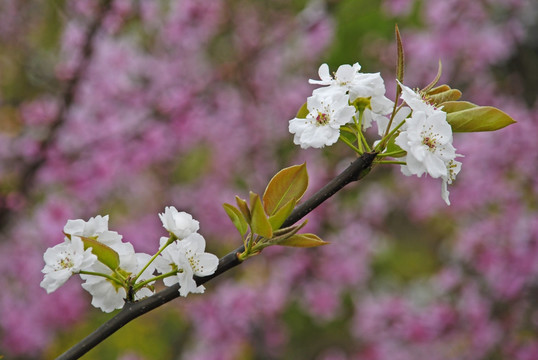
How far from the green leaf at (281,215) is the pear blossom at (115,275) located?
0.22 meters

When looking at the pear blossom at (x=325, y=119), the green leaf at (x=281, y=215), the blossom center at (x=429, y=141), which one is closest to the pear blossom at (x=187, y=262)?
the green leaf at (x=281, y=215)

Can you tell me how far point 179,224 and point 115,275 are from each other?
0.13m

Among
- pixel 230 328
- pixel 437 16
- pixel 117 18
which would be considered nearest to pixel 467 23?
pixel 437 16

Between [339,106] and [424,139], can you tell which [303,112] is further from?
[424,139]

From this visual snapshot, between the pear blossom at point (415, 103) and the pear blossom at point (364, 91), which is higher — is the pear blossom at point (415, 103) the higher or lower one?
the lower one

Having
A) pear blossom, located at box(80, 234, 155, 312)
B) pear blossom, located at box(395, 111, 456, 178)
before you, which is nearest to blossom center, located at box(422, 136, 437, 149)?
pear blossom, located at box(395, 111, 456, 178)

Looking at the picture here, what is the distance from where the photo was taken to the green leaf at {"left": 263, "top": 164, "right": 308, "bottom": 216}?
860 mm

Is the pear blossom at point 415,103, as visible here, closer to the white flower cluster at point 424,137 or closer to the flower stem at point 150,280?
the white flower cluster at point 424,137

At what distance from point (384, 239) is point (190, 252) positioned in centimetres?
458

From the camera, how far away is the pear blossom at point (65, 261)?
2.76ft

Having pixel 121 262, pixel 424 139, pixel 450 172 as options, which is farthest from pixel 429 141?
pixel 121 262

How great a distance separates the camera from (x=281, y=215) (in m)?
0.82

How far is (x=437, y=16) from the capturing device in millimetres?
3875

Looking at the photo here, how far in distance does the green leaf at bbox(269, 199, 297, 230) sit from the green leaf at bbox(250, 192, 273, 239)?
1.2 inches
